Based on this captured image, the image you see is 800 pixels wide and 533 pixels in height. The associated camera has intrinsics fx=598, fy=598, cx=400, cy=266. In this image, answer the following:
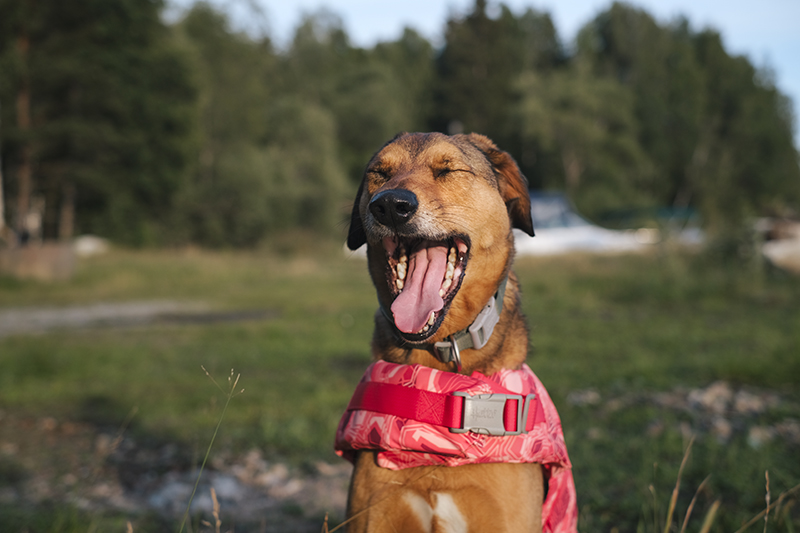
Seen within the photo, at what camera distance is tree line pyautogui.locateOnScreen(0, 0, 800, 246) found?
2481cm

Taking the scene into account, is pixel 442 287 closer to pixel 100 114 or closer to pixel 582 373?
pixel 582 373

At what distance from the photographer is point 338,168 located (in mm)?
38219

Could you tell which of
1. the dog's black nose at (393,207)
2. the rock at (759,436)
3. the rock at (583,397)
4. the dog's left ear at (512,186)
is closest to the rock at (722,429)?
the rock at (759,436)

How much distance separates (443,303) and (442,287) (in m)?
0.09

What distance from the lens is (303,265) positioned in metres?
22.4

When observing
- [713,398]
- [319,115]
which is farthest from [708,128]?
[713,398]

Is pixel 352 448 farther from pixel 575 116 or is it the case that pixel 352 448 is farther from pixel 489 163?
pixel 575 116

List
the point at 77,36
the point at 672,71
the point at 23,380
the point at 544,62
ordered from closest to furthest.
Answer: the point at 23,380 → the point at 77,36 → the point at 672,71 → the point at 544,62

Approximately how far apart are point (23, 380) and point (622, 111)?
4963cm

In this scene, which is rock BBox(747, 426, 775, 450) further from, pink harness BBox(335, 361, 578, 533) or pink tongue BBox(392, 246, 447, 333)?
pink tongue BBox(392, 246, 447, 333)

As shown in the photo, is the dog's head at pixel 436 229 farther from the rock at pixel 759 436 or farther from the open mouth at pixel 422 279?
the rock at pixel 759 436

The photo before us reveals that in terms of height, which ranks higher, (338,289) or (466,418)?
(466,418)

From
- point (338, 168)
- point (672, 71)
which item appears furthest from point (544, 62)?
point (338, 168)

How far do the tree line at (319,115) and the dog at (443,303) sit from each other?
18.0ft
